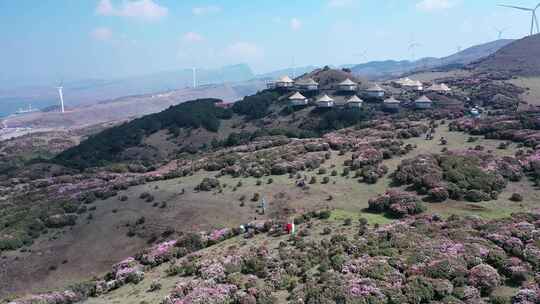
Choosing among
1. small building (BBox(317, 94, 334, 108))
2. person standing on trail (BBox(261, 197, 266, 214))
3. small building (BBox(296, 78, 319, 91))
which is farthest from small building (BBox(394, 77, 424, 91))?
person standing on trail (BBox(261, 197, 266, 214))

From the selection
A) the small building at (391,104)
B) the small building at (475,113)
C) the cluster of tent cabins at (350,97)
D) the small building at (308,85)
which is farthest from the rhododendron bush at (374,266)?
the small building at (308,85)

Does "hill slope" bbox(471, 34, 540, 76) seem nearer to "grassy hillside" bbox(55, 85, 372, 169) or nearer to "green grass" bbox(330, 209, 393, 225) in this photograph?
"grassy hillside" bbox(55, 85, 372, 169)

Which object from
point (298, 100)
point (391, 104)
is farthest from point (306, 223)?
point (298, 100)

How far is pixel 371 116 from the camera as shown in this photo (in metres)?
91.6

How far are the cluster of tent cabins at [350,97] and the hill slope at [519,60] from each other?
43027 mm

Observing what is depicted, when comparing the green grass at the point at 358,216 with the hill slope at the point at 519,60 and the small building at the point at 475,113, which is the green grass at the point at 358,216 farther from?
the hill slope at the point at 519,60

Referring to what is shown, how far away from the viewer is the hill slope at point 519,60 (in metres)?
136

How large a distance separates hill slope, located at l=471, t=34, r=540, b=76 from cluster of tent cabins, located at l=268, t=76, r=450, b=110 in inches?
1694

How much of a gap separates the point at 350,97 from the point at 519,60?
90898 millimetres

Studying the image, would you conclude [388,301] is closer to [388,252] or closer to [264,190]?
[388,252]

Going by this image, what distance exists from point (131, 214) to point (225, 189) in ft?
34.0

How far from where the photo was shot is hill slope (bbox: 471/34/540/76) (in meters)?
136

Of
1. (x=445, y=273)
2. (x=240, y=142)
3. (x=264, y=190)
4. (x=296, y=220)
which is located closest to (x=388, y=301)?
(x=445, y=273)

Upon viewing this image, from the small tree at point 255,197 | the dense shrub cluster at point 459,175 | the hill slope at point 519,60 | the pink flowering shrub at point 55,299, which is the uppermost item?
the hill slope at point 519,60
